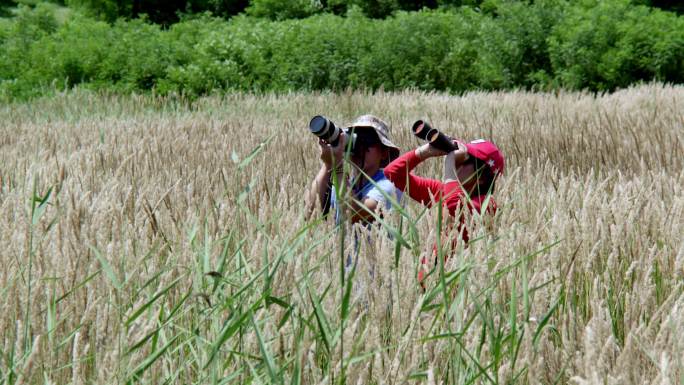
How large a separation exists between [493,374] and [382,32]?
9444 mm

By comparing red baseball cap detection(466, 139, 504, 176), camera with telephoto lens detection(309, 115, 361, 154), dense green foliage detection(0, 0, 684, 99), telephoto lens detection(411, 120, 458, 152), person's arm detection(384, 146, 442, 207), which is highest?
camera with telephoto lens detection(309, 115, 361, 154)

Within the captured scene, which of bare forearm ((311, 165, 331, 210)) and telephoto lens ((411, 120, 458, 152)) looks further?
bare forearm ((311, 165, 331, 210))

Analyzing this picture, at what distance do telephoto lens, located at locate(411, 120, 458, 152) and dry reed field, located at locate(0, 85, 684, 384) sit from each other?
0.24 metres

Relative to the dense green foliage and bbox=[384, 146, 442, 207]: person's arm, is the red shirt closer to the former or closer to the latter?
bbox=[384, 146, 442, 207]: person's arm

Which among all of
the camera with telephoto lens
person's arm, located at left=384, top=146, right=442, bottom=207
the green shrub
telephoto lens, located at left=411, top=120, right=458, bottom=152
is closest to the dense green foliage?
the green shrub

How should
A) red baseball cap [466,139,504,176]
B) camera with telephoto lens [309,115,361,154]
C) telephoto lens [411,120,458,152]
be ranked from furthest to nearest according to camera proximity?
1. red baseball cap [466,139,504,176]
2. telephoto lens [411,120,458,152]
3. camera with telephoto lens [309,115,361,154]

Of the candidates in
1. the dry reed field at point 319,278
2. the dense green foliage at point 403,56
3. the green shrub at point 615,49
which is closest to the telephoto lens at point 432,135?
the dry reed field at point 319,278

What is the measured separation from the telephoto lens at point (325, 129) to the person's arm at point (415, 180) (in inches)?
11.9

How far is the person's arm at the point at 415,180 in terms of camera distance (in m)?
2.95

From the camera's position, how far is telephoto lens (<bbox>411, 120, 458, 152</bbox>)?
2.76m

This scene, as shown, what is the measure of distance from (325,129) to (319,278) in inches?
29.3

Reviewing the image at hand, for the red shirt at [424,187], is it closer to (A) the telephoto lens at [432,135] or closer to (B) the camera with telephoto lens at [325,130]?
(A) the telephoto lens at [432,135]

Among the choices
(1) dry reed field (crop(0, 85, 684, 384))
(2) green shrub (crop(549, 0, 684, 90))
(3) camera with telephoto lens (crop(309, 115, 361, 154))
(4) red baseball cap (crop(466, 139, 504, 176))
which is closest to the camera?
(1) dry reed field (crop(0, 85, 684, 384))

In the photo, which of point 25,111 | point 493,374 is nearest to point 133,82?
point 25,111
